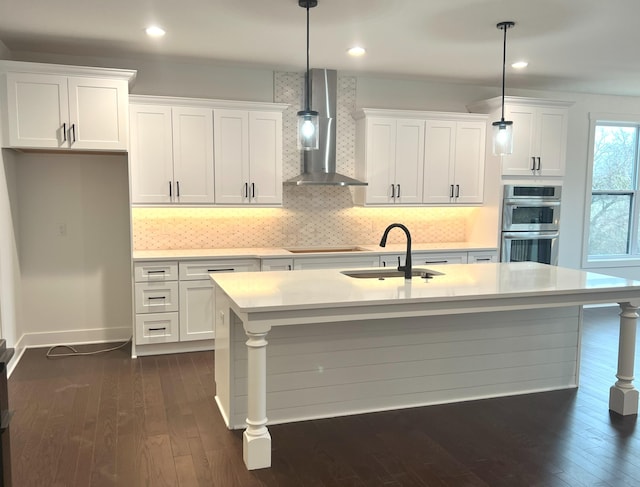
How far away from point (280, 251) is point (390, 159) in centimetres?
146

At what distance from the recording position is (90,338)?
4.98 metres

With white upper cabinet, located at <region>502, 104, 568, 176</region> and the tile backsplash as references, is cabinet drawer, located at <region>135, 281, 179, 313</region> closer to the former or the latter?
the tile backsplash

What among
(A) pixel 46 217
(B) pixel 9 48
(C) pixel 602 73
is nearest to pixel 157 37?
(B) pixel 9 48

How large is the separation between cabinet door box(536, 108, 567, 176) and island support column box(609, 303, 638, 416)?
256 centimetres

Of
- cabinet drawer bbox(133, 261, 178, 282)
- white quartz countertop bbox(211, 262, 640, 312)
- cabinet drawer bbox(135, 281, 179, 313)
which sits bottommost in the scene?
cabinet drawer bbox(135, 281, 179, 313)

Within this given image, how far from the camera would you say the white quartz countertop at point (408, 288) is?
278cm

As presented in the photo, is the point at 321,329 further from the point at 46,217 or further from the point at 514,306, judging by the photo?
the point at 46,217

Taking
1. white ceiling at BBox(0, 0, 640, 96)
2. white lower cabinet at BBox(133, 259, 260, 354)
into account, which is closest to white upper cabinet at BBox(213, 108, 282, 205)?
white ceiling at BBox(0, 0, 640, 96)

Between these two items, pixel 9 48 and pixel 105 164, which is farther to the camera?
pixel 105 164

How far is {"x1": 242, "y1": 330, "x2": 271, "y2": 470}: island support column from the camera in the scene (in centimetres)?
272

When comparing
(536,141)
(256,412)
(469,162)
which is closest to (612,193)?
(536,141)

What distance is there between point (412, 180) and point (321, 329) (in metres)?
2.69

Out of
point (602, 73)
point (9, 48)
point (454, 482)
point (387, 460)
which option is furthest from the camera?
point (602, 73)

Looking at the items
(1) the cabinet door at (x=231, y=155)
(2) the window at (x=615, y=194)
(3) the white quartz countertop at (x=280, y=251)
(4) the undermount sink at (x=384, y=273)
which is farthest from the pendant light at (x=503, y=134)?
(2) the window at (x=615, y=194)
